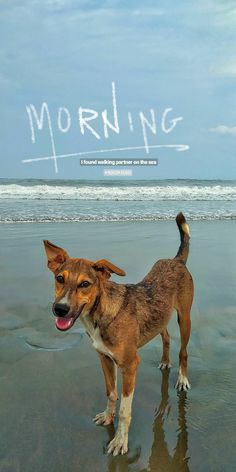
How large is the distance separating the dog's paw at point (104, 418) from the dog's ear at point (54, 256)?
134cm

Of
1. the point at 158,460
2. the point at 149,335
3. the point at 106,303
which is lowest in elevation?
the point at 158,460

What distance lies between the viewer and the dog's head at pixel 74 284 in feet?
9.27

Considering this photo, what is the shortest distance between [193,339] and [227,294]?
185cm


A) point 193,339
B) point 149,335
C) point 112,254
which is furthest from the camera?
point 112,254

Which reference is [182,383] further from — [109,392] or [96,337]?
[96,337]

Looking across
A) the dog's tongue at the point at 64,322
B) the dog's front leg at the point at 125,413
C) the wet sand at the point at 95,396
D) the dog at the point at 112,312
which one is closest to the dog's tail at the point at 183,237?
the dog at the point at 112,312

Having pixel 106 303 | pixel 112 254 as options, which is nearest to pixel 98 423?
pixel 106 303

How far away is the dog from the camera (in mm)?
2957

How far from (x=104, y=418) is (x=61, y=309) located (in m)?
1.34

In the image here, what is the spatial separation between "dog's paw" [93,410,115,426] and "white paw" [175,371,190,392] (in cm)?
81

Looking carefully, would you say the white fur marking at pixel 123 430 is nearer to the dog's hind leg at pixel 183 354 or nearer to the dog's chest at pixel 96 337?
the dog's chest at pixel 96 337

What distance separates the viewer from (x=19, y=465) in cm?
303

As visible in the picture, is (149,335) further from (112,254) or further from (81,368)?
(112,254)

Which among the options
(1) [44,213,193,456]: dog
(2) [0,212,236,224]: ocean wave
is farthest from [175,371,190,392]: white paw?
(2) [0,212,236,224]: ocean wave
